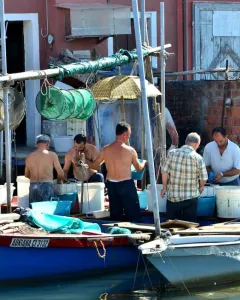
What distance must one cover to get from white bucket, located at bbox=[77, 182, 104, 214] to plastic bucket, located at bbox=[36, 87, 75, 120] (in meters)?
1.19

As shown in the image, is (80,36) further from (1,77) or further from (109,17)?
(1,77)

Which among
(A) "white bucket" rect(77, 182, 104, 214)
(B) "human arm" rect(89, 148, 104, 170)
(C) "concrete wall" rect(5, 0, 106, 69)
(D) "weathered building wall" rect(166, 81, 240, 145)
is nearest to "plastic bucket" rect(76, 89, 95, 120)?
(B) "human arm" rect(89, 148, 104, 170)

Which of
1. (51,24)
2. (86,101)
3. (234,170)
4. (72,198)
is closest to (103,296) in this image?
(72,198)

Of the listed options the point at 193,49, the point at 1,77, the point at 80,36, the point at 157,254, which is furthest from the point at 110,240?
the point at 193,49

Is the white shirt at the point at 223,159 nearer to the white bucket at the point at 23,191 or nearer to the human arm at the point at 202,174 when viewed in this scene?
the human arm at the point at 202,174

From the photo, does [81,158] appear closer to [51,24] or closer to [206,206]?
[206,206]

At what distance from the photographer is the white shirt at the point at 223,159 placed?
49.2 ft

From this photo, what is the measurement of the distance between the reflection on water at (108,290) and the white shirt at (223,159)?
7.31 feet

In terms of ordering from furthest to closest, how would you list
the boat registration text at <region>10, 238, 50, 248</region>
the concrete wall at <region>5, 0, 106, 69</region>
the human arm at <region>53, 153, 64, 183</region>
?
the concrete wall at <region>5, 0, 106, 69</region>
the human arm at <region>53, 153, 64, 183</region>
the boat registration text at <region>10, 238, 50, 248</region>

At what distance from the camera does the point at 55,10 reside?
18.9 metres

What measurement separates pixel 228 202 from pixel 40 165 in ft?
9.36

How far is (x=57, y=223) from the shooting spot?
13.5 meters

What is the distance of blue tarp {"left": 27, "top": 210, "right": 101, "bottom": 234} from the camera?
43.8ft

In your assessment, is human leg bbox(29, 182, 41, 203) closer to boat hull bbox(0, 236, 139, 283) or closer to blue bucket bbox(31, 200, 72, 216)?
blue bucket bbox(31, 200, 72, 216)
